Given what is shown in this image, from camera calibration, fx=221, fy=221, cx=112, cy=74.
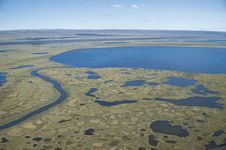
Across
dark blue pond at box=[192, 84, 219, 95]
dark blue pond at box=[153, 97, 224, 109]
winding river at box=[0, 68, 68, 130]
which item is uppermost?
dark blue pond at box=[192, 84, 219, 95]

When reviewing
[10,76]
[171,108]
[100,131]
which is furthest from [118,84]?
[10,76]

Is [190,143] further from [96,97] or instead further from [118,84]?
[118,84]

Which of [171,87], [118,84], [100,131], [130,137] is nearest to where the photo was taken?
[130,137]

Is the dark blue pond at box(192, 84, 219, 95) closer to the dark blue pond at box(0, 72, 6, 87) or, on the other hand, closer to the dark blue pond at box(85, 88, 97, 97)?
the dark blue pond at box(85, 88, 97, 97)

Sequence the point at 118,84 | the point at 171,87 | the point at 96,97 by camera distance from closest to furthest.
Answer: the point at 96,97
the point at 171,87
the point at 118,84

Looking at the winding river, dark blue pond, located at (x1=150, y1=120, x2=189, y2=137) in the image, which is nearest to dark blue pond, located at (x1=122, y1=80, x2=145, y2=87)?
the winding river

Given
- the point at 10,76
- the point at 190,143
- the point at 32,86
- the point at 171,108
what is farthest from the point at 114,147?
the point at 10,76

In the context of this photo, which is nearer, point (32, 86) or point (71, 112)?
point (71, 112)

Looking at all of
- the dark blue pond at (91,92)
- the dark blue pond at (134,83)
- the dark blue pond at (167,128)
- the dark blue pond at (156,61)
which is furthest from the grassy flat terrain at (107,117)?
the dark blue pond at (156,61)
